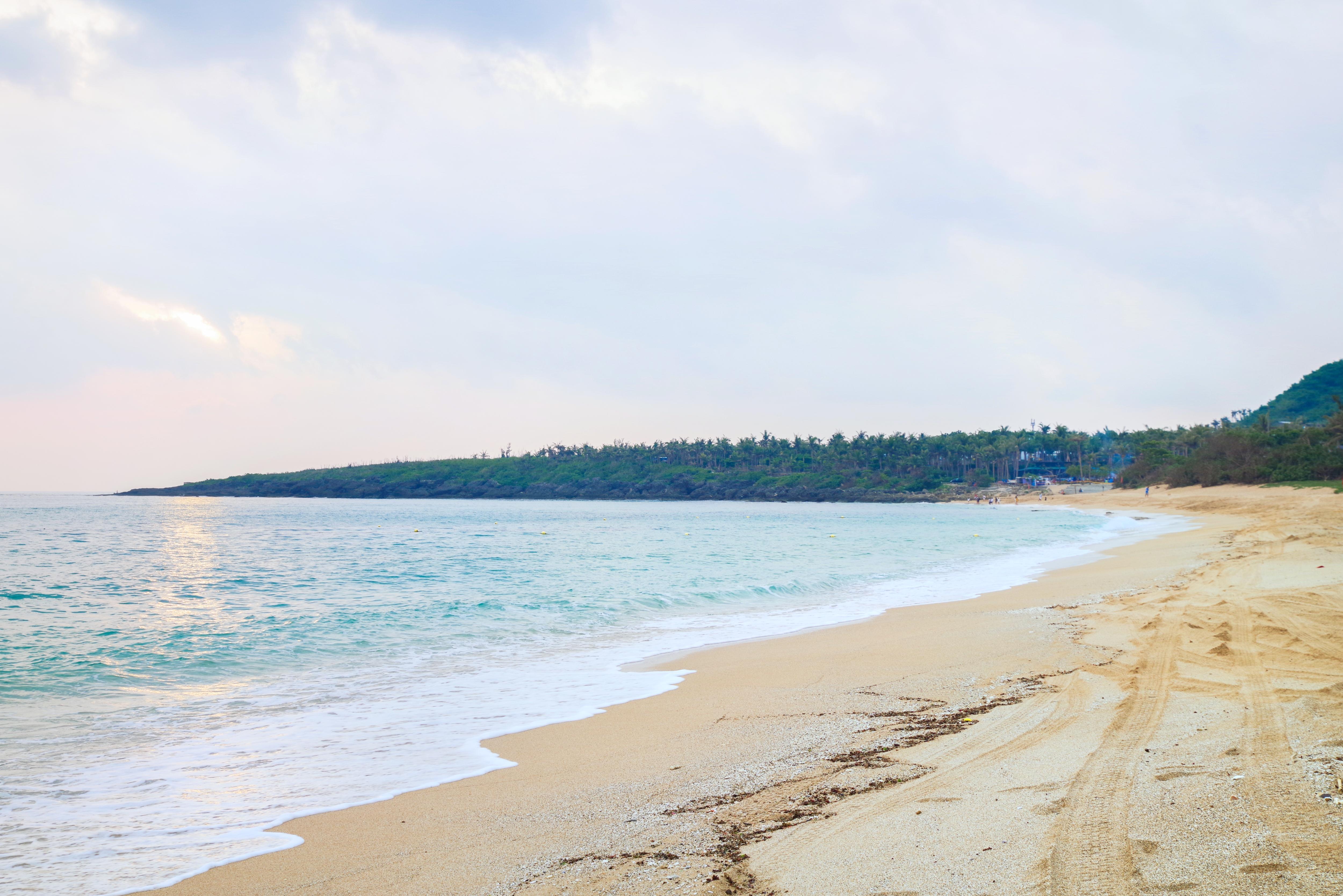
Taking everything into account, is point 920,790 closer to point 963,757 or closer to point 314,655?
point 963,757

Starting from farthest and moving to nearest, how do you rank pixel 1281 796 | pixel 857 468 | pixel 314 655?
pixel 857 468, pixel 314 655, pixel 1281 796

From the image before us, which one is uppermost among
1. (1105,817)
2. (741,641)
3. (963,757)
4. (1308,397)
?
(1308,397)

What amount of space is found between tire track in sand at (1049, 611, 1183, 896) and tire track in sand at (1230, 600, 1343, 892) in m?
0.54

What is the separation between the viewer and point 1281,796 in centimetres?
341

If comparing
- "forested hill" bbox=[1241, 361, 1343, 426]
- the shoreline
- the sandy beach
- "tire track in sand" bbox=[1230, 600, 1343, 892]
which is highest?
"forested hill" bbox=[1241, 361, 1343, 426]

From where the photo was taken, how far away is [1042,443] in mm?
147750

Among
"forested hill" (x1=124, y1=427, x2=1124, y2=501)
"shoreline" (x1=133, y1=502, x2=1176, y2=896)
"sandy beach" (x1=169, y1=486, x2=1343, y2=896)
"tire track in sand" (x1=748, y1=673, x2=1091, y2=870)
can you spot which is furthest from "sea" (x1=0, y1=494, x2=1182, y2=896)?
"forested hill" (x1=124, y1=427, x2=1124, y2=501)

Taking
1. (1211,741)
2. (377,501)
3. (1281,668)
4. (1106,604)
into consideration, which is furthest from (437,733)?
(377,501)

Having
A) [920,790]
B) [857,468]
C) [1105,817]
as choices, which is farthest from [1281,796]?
[857,468]

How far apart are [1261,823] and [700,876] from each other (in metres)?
2.43

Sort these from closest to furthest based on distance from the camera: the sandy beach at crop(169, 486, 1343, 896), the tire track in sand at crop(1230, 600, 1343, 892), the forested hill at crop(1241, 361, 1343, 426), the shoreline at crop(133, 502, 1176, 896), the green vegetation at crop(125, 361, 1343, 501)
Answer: the tire track in sand at crop(1230, 600, 1343, 892) < the sandy beach at crop(169, 486, 1343, 896) < the shoreline at crop(133, 502, 1176, 896) < the green vegetation at crop(125, 361, 1343, 501) < the forested hill at crop(1241, 361, 1343, 426)

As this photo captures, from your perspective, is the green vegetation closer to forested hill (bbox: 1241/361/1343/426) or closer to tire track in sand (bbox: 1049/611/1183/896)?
forested hill (bbox: 1241/361/1343/426)

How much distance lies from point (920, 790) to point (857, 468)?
165 metres

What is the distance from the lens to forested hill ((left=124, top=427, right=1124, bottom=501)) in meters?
148
